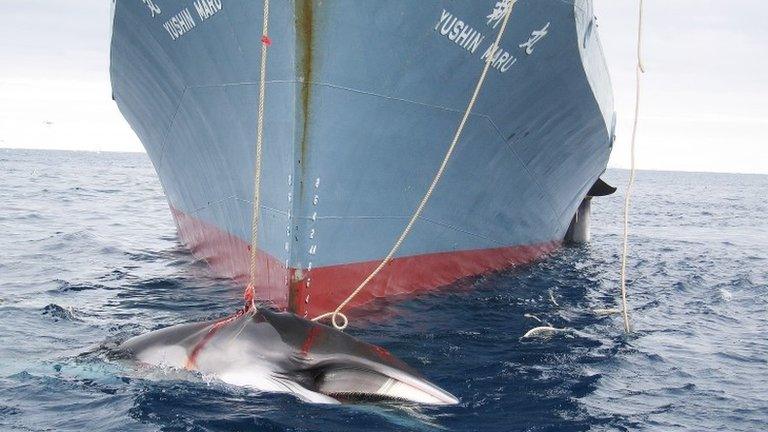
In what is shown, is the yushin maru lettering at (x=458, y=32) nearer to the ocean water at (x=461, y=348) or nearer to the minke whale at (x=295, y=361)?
the ocean water at (x=461, y=348)

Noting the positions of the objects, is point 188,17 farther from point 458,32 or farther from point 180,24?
point 458,32

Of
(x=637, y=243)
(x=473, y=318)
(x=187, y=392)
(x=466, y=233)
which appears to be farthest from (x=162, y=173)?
(x=637, y=243)

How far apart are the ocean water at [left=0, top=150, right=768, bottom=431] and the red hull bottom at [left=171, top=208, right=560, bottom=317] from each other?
23 cm

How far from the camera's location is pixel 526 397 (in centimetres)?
512

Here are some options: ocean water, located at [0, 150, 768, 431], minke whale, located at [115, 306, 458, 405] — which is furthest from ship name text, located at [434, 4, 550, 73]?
minke whale, located at [115, 306, 458, 405]

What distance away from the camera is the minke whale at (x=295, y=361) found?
14.6 ft

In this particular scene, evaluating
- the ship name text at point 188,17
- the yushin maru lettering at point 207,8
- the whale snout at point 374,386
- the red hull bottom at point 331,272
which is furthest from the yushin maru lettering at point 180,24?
the whale snout at point 374,386

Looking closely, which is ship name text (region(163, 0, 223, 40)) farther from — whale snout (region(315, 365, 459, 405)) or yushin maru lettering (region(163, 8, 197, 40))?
whale snout (region(315, 365, 459, 405))

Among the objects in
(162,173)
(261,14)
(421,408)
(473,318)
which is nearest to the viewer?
(421,408)

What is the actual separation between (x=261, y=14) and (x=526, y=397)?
3790mm

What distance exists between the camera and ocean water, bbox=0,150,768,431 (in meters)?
4.55

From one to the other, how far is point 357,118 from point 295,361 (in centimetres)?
267

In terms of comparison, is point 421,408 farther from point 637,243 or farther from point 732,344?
point 637,243

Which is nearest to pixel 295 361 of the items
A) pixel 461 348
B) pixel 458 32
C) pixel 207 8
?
pixel 461 348
